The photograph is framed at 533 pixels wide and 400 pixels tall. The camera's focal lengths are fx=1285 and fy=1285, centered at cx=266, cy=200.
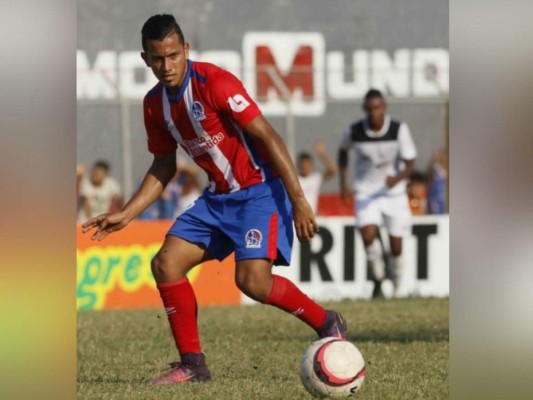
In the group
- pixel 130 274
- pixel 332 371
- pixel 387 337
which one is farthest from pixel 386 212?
pixel 332 371

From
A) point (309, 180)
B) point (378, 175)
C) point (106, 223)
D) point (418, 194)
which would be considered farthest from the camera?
point (418, 194)

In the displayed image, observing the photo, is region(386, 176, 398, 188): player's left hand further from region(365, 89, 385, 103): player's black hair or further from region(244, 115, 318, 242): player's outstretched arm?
region(244, 115, 318, 242): player's outstretched arm

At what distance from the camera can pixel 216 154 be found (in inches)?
292

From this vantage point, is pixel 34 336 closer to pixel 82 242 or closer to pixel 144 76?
pixel 82 242

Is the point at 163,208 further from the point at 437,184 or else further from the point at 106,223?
the point at 106,223

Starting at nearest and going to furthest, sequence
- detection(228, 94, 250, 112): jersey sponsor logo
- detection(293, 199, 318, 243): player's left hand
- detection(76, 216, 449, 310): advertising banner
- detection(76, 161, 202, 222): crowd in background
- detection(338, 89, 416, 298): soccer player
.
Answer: detection(293, 199, 318, 243): player's left hand, detection(228, 94, 250, 112): jersey sponsor logo, detection(338, 89, 416, 298): soccer player, detection(76, 216, 449, 310): advertising banner, detection(76, 161, 202, 222): crowd in background

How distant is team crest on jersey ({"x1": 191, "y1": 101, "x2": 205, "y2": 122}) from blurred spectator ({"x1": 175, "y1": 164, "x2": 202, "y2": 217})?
11726 mm

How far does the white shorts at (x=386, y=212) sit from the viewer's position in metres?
15.2

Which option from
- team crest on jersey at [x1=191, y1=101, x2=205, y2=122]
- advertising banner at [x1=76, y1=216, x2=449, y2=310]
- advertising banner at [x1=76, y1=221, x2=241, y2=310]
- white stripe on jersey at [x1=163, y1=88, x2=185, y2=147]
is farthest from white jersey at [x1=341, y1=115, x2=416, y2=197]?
team crest on jersey at [x1=191, y1=101, x2=205, y2=122]

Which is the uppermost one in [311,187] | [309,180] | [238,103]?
[238,103]

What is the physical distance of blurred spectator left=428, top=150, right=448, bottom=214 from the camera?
1928 cm

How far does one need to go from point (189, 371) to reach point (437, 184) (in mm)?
13205

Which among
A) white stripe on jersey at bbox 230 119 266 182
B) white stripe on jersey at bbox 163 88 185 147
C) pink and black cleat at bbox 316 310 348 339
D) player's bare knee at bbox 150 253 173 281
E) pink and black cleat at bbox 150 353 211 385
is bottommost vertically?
pink and black cleat at bbox 150 353 211 385

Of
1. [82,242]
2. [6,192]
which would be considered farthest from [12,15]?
[82,242]
